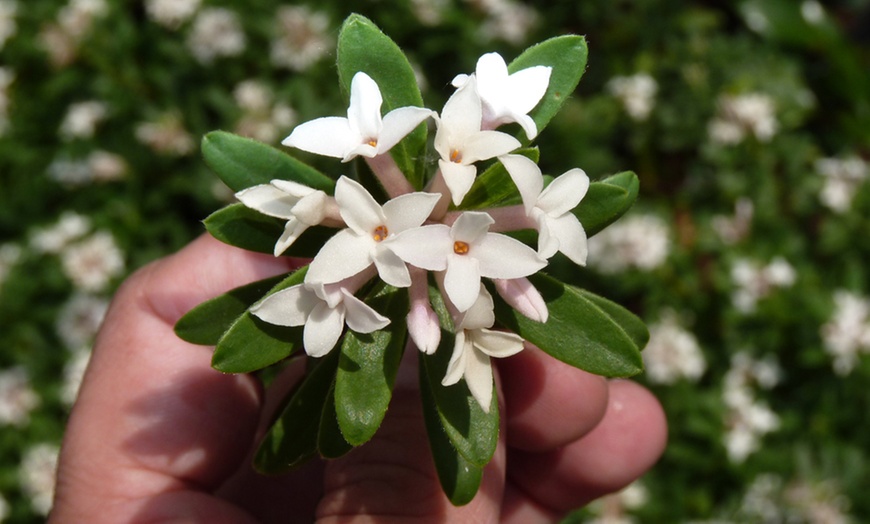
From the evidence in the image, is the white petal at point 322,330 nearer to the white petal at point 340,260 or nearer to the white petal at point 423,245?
the white petal at point 340,260

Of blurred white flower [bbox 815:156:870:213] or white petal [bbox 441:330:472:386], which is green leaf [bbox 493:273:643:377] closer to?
white petal [bbox 441:330:472:386]

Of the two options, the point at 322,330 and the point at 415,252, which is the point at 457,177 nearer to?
the point at 415,252

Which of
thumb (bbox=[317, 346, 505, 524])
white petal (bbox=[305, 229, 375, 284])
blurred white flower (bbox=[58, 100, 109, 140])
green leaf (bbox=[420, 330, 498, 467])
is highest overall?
white petal (bbox=[305, 229, 375, 284])

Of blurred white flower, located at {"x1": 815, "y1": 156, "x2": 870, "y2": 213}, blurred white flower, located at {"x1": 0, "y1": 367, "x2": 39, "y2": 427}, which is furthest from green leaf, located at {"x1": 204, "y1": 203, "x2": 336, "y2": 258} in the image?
blurred white flower, located at {"x1": 815, "y1": 156, "x2": 870, "y2": 213}

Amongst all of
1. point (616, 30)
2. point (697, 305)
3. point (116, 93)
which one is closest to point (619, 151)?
point (616, 30)

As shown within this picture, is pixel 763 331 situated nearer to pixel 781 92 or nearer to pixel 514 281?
pixel 781 92

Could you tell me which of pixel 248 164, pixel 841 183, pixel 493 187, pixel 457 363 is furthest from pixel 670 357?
pixel 248 164
